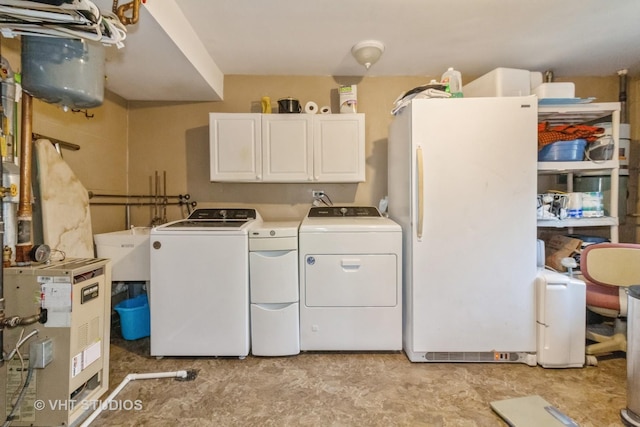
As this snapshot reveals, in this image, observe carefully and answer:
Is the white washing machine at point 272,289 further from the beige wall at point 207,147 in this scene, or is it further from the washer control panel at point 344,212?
the beige wall at point 207,147

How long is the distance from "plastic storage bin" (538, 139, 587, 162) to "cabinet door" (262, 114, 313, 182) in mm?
1813

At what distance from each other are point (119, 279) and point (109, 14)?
1689 millimetres

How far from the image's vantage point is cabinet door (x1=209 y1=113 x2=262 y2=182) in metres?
2.47

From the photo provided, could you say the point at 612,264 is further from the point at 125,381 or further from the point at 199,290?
the point at 125,381

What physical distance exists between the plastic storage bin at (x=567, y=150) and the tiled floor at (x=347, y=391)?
1.41 metres

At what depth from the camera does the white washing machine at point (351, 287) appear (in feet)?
6.66

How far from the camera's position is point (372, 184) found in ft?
9.16

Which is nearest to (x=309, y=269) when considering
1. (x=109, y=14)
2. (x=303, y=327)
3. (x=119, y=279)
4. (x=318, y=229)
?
(x=318, y=229)

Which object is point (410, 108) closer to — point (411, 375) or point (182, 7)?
point (182, 7)

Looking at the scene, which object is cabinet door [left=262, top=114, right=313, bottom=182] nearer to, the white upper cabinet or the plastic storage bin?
the white upper cabinet

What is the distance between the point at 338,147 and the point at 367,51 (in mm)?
748

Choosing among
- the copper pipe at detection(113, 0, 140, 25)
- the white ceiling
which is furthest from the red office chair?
the copper pipe at detection(113, 0, 140, 25)

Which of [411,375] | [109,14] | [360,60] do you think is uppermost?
[360,60]

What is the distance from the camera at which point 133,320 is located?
2275mm
